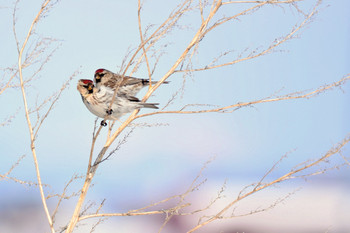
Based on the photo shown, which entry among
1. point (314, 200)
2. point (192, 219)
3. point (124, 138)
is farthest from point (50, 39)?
point (314, 200)

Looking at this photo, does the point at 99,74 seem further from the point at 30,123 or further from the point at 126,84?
the point at 30,123

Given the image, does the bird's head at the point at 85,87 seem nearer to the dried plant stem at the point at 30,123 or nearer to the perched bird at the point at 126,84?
the perched bird at the point at 126,84

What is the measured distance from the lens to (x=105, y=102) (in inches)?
229

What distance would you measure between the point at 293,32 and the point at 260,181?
5.07 feet

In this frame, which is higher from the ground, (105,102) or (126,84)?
(126,84)

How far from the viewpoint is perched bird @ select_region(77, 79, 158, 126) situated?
560 centimetres

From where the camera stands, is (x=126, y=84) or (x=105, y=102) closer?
(x=105, y=102)

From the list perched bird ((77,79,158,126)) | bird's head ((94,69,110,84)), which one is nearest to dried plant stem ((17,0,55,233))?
perched bird ((77,79,158,126))

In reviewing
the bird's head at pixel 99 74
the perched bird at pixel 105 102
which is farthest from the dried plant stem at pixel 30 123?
the bird's head at pixel 99 74

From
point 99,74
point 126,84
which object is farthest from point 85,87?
point 99,74

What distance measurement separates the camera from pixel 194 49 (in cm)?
504

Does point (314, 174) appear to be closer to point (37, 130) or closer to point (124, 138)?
point (124, 138)

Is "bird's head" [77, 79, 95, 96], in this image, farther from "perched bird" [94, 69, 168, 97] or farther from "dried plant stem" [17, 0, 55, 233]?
"dried plant stem" [17, 0, 55, 233]

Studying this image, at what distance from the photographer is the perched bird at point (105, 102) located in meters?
5.60
